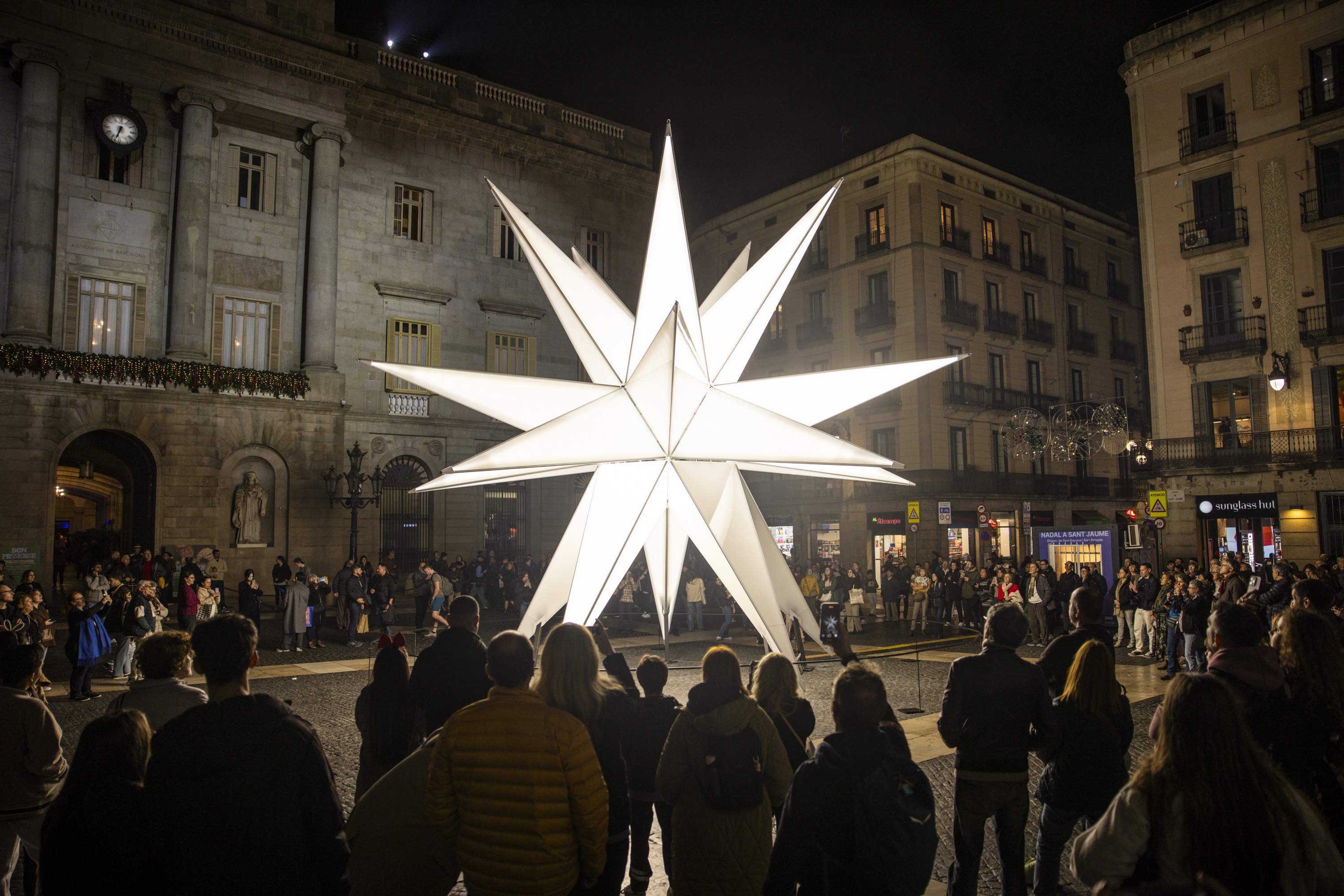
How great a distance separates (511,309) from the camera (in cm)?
2875

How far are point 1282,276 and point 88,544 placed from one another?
37.9 metres

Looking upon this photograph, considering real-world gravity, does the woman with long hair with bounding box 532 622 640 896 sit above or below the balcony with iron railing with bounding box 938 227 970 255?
below

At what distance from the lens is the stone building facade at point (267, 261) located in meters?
21.2

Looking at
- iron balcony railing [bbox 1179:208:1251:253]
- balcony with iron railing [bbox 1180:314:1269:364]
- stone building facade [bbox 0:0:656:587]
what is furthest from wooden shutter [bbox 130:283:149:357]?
iron balcony railing [bbox 1179:208:1251:253]

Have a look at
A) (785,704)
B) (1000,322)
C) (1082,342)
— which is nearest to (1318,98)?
(1000,322)

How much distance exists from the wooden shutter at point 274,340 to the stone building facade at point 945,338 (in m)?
17.7

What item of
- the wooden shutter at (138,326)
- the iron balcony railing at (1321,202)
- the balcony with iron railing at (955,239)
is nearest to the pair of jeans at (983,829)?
the wooden shutter at (138,326)

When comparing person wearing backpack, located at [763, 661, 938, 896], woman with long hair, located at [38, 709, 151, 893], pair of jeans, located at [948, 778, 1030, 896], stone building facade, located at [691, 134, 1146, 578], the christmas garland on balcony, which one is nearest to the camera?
woman with long hair, located at [38, 709, 151, 893]

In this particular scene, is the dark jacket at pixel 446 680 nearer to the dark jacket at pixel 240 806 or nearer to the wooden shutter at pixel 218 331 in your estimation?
the dark jacket at pixel 240 806

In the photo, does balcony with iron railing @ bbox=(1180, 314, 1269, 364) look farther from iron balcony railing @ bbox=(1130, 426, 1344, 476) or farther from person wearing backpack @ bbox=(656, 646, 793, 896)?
person wearing backpack @ bbox=(656, 646, 793, 896)

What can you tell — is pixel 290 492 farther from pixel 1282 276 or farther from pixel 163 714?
pixel 1282 276

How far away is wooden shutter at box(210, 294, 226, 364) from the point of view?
77.8 ft

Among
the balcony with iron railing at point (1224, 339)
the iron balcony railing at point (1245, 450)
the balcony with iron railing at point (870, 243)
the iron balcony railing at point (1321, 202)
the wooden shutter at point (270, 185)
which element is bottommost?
the iron balcony railing at point (1245, 450)

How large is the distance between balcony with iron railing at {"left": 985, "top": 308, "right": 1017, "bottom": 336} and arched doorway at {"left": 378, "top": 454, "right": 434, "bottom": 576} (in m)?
23.0
